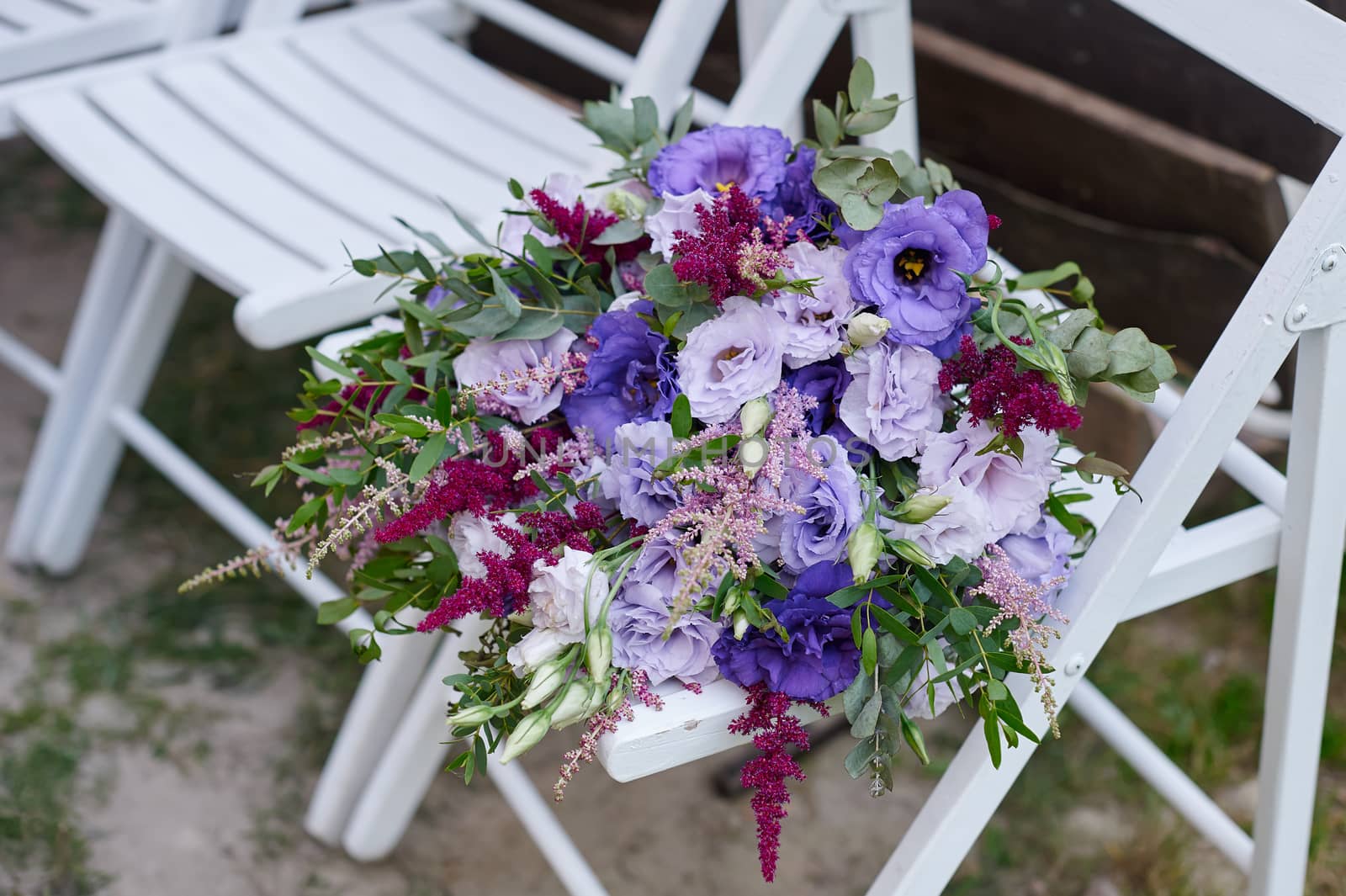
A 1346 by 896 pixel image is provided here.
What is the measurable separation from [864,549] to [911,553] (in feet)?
0.15

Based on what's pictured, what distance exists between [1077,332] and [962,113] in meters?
1.12

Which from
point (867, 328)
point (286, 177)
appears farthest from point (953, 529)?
point (286, 177)

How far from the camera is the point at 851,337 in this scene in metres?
0.80

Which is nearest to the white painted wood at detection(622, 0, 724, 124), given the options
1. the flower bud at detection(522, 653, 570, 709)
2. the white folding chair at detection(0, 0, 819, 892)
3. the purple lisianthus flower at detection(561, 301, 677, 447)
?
the white folding chair at detection(0, 0, 819, 892)

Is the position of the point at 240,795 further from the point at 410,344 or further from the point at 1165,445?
the point at 1165,445

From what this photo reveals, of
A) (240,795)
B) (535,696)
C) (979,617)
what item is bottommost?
(240,795)

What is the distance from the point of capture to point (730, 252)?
810 millimetres

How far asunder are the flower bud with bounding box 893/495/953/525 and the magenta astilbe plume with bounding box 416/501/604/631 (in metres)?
0.21

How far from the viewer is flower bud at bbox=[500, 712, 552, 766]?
0.74 metres

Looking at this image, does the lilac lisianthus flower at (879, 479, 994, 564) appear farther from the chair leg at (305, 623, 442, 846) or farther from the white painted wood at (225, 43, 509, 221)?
the white painted wood at (225, 43, 509, 221)

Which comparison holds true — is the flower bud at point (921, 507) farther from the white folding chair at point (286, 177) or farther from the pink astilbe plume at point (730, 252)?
the white folding chair at point (286, 177)

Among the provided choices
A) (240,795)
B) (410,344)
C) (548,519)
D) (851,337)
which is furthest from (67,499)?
(851,337)

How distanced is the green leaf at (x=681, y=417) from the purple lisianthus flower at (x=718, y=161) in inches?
8.0

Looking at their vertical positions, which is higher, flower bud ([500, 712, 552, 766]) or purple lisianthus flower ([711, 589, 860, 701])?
purple lisianthus flower ([711, 589, 860, 701])
